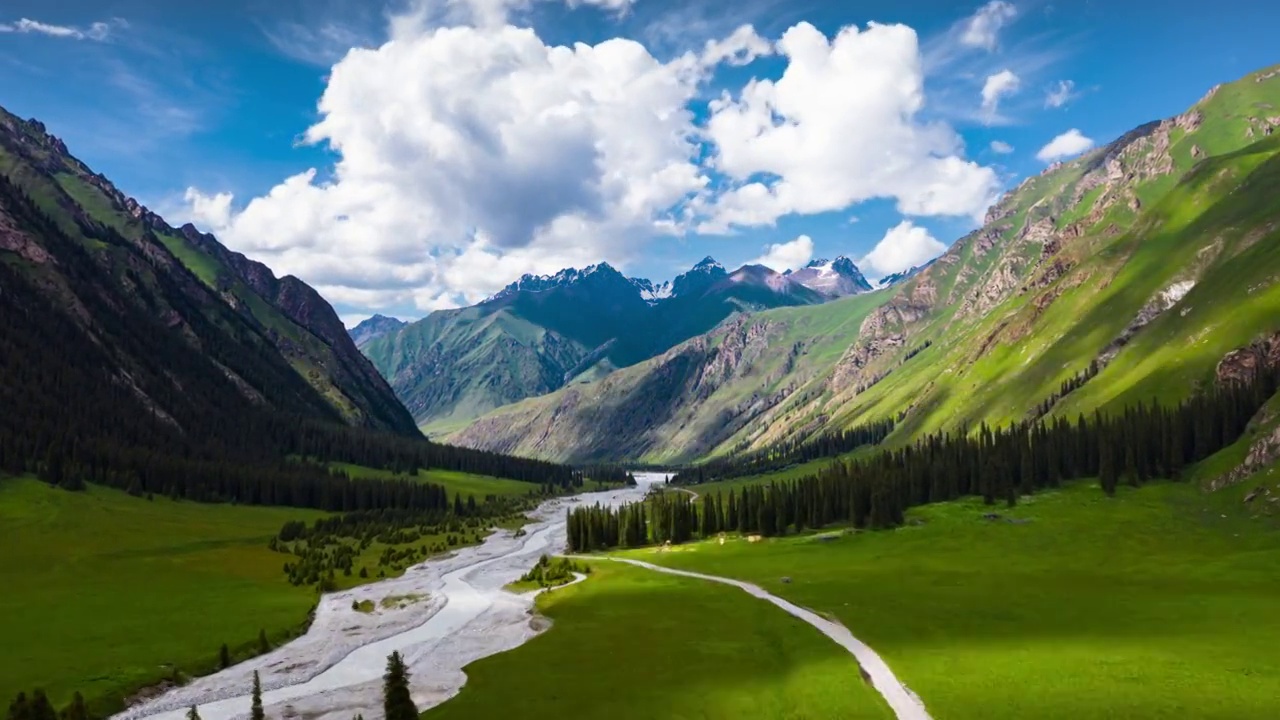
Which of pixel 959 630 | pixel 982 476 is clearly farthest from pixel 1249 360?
pixel 959 630

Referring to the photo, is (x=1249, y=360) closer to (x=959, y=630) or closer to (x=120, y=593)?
(x=959, y=630)

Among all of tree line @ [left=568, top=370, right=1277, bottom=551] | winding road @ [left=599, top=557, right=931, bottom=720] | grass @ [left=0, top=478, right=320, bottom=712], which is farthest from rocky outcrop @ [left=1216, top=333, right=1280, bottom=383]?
→ grass @ [left=0, top=478, right=320, bottom=712]

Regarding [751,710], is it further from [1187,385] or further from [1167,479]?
[1187,385]

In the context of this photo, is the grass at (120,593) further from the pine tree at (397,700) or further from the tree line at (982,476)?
the tree line at (982,476)

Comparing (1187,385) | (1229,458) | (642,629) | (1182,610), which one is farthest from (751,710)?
(1187,385)

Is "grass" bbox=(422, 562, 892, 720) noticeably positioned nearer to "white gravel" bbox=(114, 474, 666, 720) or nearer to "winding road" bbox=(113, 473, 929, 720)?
"winding road" bbox=(113, 473, 929, 720)

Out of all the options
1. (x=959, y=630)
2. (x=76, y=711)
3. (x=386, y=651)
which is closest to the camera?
(x=76, y=711)
